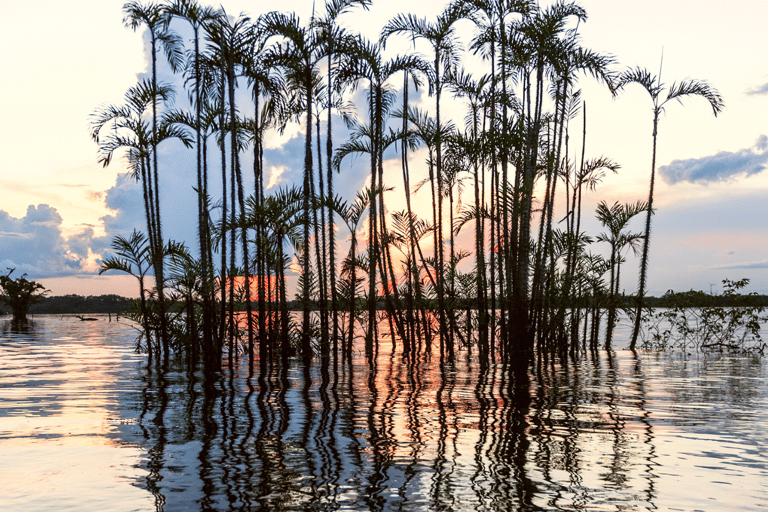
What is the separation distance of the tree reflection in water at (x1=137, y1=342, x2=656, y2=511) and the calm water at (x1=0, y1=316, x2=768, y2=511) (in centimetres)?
2

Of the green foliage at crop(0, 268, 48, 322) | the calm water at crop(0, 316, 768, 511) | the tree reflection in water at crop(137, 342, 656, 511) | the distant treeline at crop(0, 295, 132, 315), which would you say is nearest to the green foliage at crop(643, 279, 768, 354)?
the calm water at crop(0, 316, 768, 511)

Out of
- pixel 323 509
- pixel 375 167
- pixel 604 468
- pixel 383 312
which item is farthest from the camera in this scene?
pixel 383 312

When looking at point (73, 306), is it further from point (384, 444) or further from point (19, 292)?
point (384, 444)

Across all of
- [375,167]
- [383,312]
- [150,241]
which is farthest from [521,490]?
[383,312]

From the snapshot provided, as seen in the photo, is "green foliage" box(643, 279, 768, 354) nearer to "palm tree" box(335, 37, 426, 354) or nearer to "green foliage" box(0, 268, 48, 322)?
"palm tree" box(335, 37, 426, 354)

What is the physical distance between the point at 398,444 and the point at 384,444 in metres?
0.13

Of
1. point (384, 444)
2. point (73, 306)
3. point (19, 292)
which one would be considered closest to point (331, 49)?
point (384, 444)

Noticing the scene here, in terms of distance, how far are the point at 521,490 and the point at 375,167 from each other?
12678 mm

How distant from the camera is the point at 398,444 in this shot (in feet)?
21.7

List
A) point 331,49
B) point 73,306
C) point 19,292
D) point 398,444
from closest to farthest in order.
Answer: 1. point 398,444
2. point 331,49
3. point 19,292
4. point 73,306

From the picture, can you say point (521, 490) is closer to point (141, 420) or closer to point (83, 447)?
point (83, 447)

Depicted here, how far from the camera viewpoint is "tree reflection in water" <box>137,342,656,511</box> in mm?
4859

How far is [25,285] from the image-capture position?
4512 cm

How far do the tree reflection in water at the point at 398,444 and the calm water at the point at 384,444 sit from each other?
0.02 metres
